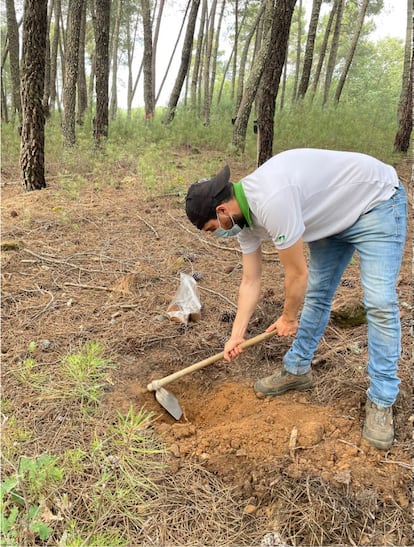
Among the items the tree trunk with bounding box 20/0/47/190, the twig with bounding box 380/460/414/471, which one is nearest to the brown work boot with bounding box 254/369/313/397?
the twig with bounding box 380/460/414/471

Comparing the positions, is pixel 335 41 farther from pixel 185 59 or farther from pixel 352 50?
pixel 185 59

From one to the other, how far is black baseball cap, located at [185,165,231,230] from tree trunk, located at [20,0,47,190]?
13.5ft

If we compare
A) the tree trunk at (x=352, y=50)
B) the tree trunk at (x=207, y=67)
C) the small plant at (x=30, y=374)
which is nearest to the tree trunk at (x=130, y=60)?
the tree trunk at (x=207, y=67)

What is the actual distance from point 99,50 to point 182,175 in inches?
121

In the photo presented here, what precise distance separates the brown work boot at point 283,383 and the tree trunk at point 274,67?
11.8ft

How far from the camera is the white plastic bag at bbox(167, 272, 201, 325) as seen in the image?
312 centimetres

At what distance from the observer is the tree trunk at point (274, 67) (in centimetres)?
475

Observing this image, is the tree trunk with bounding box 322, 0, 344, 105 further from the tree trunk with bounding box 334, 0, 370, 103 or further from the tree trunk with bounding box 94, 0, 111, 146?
the tree trunk with bounding box 94, 0, 111, 146

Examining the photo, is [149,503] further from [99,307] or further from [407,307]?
[407,307]

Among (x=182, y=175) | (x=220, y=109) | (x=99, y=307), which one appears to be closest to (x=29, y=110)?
(x=182, y=175)

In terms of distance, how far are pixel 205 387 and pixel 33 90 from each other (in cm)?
425

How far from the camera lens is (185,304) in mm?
3197

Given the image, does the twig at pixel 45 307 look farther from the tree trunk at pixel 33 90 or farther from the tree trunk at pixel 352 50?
the tree trunk at pixel 352 50

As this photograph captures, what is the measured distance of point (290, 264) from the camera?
6.16 feet
